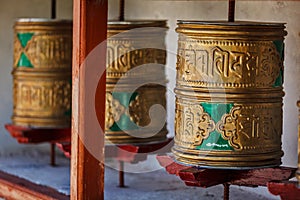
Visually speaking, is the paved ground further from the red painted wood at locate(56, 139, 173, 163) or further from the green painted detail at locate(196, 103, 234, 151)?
the green painted detail at locate(196, 103, 234, 151)

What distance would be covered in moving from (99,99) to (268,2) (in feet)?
3.30

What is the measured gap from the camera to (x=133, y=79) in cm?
433

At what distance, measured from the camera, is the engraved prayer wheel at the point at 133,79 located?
14.1 ft

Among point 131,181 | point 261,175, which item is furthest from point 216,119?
point 131,181

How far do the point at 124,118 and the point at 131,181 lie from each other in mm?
640

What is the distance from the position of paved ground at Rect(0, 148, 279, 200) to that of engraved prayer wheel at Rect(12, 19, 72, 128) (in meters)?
0.31

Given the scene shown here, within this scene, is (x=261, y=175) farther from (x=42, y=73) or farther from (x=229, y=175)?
(x=42, y=73)

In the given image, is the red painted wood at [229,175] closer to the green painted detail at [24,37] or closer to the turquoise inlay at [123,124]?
the turquoise inlay at [123,124]

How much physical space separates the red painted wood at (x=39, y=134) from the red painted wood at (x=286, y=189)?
6.08 ft

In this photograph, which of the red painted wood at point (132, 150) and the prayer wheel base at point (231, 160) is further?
the red painted wood at point (132, 150)

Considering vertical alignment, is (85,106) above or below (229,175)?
above

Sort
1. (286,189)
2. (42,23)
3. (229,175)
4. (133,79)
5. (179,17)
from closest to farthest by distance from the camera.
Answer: (286,189) → (229,175) → (133,79) → (42,23) → (179,17)

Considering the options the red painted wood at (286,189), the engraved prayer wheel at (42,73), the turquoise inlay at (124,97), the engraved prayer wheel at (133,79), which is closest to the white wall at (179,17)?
the engraved prayer wheel at (133,79)

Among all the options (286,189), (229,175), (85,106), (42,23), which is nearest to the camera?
(286,189)
